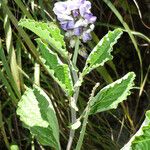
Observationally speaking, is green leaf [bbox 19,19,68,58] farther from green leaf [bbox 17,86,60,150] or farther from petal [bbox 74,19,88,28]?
green leaf [bbox 17,86,60,150]

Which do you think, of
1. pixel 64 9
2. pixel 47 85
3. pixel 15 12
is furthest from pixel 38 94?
pixel 15 12

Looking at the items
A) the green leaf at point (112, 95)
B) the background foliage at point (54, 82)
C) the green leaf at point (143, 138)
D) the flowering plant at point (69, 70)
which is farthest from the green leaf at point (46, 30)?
the background foliage at point (54, 82)

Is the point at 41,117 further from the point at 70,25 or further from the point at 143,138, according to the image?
the point at 143,138

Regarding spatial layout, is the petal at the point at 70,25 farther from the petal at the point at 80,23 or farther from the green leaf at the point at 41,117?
the green leaf at the point at 41,117

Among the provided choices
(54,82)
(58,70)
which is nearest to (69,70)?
(58,70)

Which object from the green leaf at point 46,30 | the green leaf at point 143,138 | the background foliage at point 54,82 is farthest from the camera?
the background foliage at point 54,82

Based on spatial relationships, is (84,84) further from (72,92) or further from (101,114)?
(72,92)
